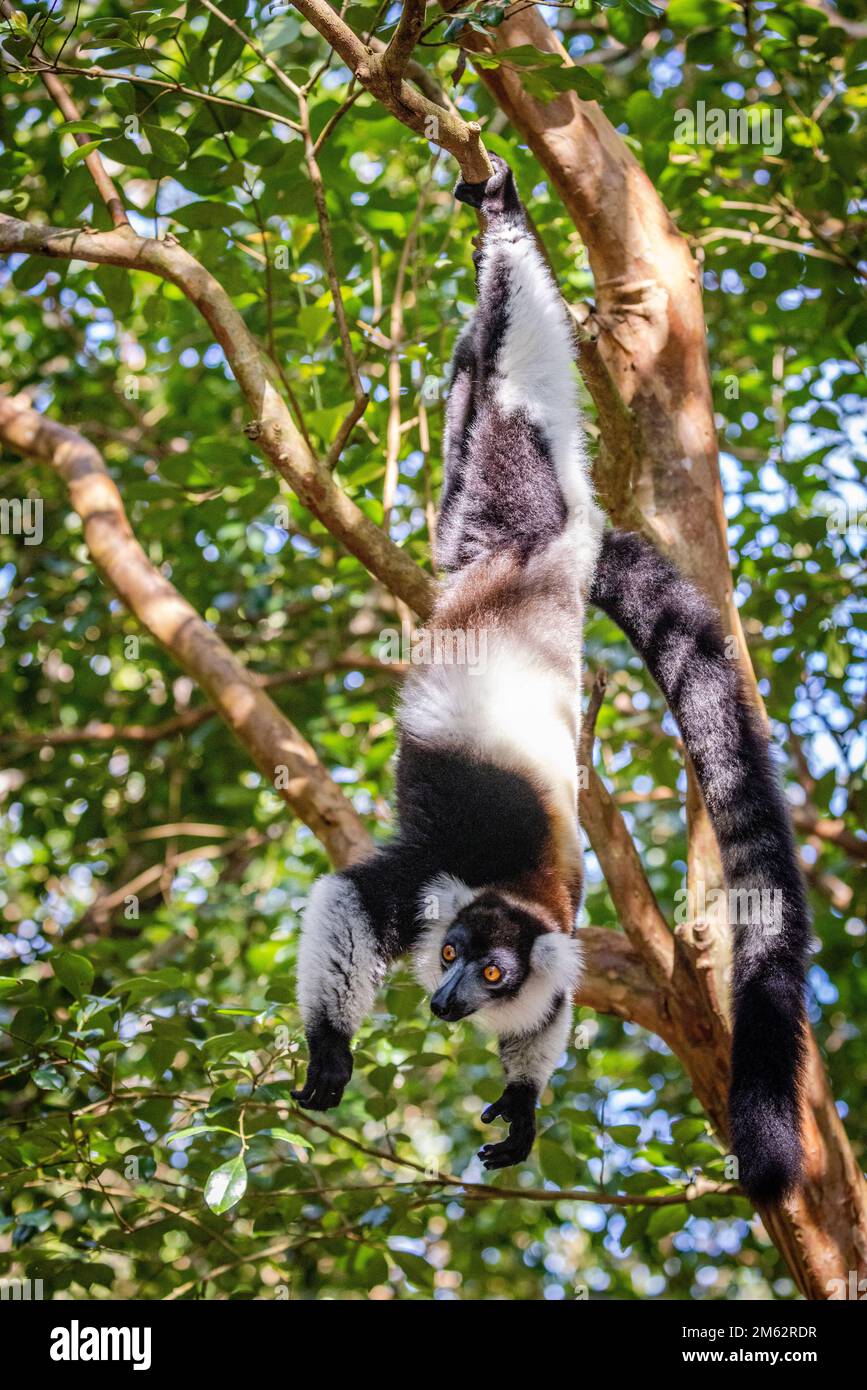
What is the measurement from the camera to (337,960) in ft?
11.0

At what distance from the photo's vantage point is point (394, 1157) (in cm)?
389

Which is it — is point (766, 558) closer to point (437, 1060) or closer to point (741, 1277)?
point (437, 1060)

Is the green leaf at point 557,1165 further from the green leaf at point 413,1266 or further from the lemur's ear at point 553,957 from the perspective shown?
the lemur's ear at point 553,957

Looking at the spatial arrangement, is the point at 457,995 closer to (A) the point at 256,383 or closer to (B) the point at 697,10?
(A) the point at 256,383

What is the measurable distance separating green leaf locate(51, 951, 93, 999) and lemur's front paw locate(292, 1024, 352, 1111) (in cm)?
73

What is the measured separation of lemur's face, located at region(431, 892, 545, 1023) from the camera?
3375 millimetres

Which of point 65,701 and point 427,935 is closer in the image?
point 427,935

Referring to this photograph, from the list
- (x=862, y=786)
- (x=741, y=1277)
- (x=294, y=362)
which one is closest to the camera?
(x=294, y=362)

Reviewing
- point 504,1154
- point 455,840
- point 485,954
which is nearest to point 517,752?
point 455,840

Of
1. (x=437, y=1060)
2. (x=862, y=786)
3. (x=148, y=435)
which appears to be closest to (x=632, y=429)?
(x=437, y=1060)

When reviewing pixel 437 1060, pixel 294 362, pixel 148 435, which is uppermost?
pixel 148 435

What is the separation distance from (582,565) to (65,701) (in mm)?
3712

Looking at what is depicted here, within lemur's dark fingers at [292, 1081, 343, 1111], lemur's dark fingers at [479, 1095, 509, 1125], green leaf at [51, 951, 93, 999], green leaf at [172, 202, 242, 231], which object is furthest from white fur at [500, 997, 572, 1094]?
green leaf at [172, 202, 242, 231]

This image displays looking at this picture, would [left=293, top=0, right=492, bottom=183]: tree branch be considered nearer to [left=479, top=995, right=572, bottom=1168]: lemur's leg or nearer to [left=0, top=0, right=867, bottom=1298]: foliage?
[left=0, top=0, right=867, bottom=1298]: foliage
